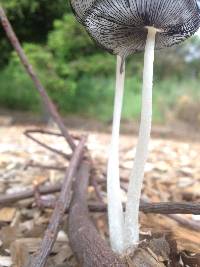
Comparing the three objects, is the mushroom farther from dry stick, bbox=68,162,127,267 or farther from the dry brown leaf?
the dry brown leaf

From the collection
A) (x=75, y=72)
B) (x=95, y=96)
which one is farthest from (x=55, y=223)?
(x=95, y=96)

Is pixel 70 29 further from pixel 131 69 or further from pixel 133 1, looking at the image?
pixel 133 1

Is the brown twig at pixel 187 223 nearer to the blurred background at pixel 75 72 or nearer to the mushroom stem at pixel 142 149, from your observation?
the mushroom stem at pixel 142 149

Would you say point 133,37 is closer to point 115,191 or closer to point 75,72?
point 115,191

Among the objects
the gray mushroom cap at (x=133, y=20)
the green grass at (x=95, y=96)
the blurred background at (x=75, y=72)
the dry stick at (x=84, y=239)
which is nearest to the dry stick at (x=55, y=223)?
the dry stick at (x=84, y=239)

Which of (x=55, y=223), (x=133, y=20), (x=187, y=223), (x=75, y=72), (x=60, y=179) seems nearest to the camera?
(x=133, y=20)

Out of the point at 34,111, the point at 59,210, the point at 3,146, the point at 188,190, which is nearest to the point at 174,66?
the point at 34,111
